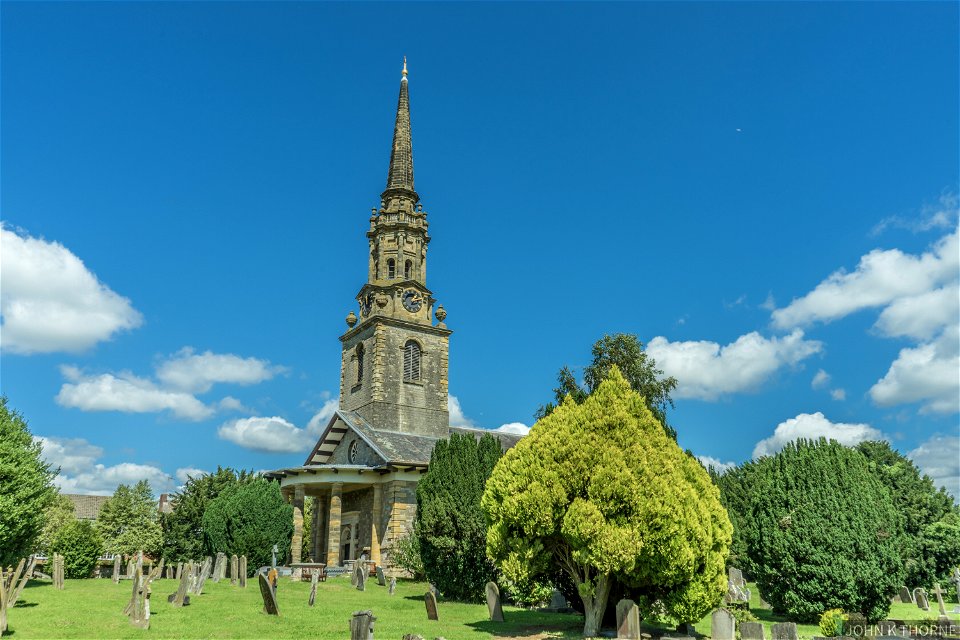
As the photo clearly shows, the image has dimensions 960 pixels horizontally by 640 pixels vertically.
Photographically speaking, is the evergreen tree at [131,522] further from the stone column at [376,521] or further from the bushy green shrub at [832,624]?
the bushy green shrub at [832,624]

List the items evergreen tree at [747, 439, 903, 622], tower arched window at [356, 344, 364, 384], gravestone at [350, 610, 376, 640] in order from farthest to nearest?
tower arched window at [356, 344, 364, 384]
evergreen tree at [747, 439, 903, 622]
gravestone at [350, 610, 376, 640]

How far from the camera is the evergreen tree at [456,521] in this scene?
74.9ft

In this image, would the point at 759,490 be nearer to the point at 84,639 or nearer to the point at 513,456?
the point at 513,456

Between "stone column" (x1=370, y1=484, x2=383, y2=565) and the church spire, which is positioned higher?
the church spire

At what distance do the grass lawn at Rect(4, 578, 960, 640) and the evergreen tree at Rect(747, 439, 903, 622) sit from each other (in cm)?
109

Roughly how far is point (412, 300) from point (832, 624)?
1316 inches

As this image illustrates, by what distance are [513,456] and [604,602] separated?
379cm

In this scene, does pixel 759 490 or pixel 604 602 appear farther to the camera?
pixel 759 490

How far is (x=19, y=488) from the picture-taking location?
72.2ft

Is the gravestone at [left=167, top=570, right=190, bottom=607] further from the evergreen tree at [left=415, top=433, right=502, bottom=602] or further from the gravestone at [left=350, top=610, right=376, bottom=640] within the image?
the gravestone at [left=350, top=610, right=376, bottom=640]

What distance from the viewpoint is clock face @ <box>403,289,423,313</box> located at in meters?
44.8

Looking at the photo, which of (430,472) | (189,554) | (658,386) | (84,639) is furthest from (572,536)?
(189,554)

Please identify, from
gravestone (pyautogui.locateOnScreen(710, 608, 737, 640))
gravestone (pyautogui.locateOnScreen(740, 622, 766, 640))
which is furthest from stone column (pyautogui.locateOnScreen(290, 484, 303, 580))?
gravestone (pyautogui.locateOnScreen(740, 622, 766, 640))

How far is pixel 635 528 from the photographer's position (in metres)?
14.4
